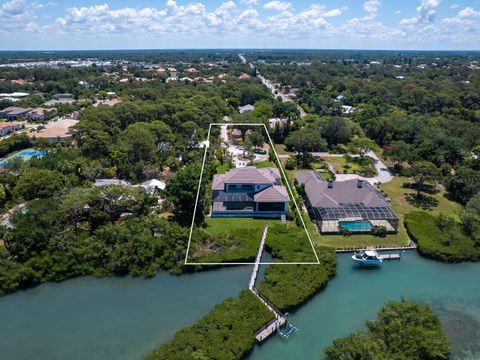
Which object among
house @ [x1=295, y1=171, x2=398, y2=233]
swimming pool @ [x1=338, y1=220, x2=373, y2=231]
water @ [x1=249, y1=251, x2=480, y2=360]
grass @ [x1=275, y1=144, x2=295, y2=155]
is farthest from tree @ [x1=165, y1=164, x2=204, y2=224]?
grass @ [x1=275, y1=144, x2=295, y2=155]

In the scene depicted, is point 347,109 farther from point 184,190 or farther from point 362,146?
point 184,190

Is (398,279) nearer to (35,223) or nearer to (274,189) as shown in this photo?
(274,189)

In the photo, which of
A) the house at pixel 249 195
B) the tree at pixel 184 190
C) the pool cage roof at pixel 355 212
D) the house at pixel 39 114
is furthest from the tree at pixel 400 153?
the house at pixel 39 114

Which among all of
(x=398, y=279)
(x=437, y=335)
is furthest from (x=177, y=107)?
(x=437, y=335)

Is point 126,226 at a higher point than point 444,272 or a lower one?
higher

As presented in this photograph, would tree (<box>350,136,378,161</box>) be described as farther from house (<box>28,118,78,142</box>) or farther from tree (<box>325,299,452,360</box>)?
house (<box>28,118,78,142</box>)

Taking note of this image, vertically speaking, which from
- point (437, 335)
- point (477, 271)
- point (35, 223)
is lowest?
point (477, 271)

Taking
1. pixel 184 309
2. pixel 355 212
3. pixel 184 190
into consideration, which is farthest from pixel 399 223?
pixel 184 309
